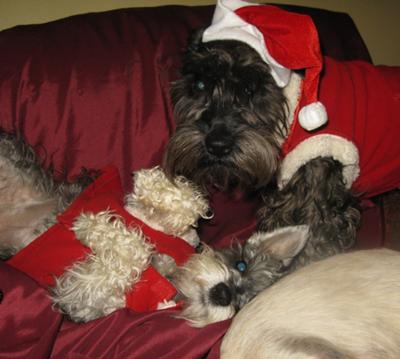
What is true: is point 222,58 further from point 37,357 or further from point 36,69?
point 37,357

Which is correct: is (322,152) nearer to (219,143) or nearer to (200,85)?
(219,143)

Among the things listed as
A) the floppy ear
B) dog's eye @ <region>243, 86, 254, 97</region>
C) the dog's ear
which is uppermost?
the dog's ear

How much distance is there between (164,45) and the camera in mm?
2004

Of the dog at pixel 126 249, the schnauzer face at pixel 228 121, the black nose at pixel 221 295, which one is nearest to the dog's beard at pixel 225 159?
the schnauzer face at pixel 228 121

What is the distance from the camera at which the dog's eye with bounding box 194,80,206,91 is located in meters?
1.82

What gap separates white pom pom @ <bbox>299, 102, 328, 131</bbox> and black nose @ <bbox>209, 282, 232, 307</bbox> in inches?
24.4

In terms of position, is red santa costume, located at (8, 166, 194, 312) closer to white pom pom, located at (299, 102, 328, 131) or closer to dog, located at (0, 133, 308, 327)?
dog, located at (0, 133, 308, 327)

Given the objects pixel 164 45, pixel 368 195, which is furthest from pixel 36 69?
pixel 368 195

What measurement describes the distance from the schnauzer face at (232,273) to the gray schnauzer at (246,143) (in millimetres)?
167

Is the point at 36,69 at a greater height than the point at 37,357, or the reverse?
the point at 36,69

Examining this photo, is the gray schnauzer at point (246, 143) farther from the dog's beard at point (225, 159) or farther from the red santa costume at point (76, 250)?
the red santa costume at point (76, 250)

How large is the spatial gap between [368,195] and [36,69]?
152cm

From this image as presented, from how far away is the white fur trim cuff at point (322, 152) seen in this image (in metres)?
1.72

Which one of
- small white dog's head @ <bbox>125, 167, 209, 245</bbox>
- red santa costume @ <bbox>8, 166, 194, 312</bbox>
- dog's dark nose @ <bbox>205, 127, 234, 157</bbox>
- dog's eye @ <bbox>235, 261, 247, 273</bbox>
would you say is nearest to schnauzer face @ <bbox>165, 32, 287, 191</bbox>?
dog's dark nose @ <bbox>205, 127, 234, 157</bbox>
